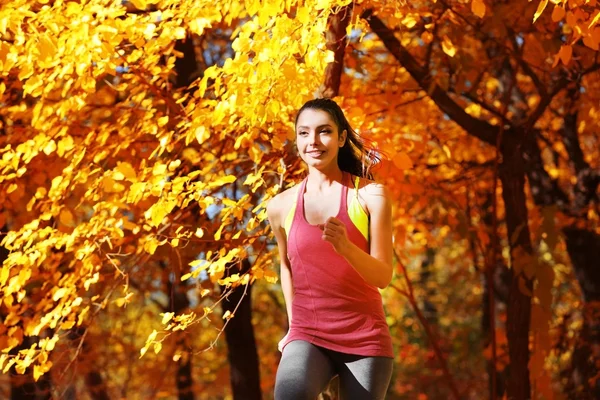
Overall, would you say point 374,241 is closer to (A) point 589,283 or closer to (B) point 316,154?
(B) point 316,154

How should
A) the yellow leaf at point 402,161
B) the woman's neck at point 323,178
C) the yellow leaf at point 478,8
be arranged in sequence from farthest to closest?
the yellow leaf at point 402,161 < the yellow leaf at point 478,8 < the woman's neck at point 323,178

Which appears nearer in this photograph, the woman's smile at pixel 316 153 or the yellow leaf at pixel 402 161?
the woman's smile at pixel 316 153

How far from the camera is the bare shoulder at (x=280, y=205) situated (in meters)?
3.30

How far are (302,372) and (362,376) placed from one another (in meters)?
0.21

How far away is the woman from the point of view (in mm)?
2986

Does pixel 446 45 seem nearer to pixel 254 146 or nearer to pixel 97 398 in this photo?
pixel 254 146

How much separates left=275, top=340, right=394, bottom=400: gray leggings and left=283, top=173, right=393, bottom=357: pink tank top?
3 centimetres

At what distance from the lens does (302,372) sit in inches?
116

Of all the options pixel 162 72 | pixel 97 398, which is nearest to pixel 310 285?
pixel 162 72

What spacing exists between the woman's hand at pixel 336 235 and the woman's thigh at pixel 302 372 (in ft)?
1.21

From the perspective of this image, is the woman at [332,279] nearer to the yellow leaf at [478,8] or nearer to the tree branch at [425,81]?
the yellow leaf at [478,8]

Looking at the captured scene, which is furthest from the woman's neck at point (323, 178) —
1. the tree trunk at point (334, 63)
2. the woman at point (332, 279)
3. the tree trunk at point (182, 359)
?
the tree trunk at point (182, 359)

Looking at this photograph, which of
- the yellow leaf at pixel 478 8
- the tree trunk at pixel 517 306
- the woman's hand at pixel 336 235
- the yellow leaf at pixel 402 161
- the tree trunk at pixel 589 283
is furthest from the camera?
the tree trunk at pixel 589 283

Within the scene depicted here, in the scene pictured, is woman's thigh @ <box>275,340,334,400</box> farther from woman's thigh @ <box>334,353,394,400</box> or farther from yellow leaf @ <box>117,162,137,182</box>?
yellow leaf @ <box>117,162,137,182</box>
